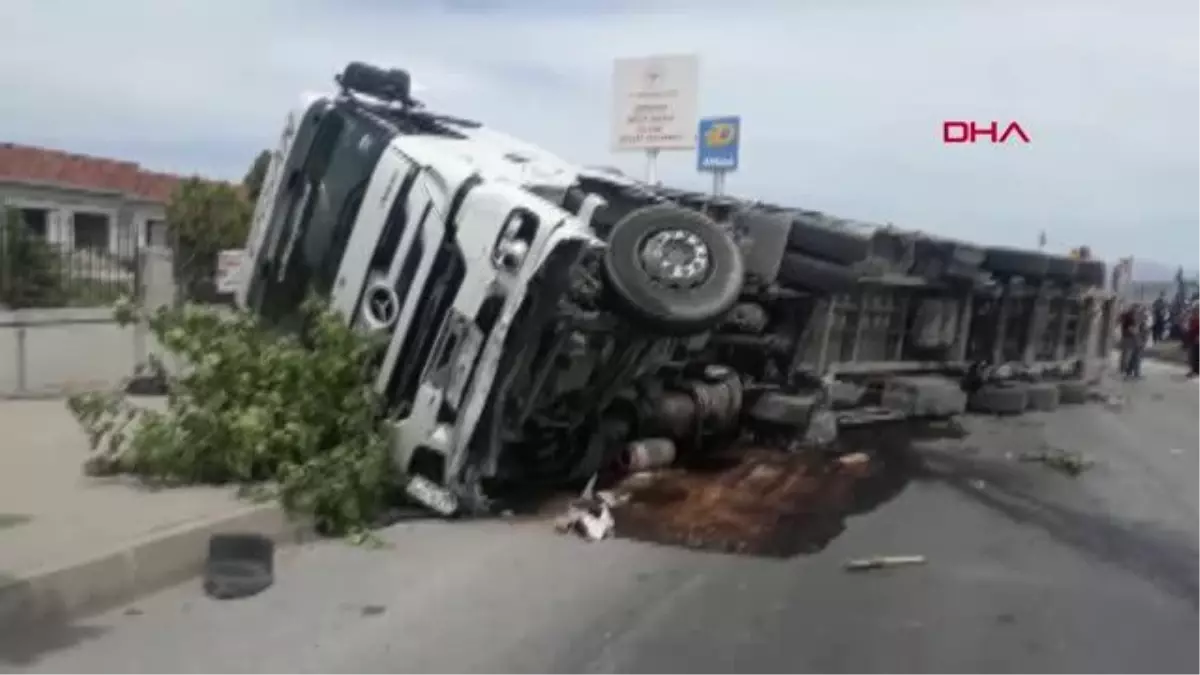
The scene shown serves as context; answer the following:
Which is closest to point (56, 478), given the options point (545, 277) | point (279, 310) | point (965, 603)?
point (279, 310)

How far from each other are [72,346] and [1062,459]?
924 cm

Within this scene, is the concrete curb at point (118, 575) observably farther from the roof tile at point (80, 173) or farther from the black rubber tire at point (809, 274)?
the roof tile at point (80, 173)

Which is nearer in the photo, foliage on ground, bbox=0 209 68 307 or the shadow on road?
the shadow on road

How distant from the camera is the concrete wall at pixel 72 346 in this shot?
38.1ft

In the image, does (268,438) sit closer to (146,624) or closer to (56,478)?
(56,478)

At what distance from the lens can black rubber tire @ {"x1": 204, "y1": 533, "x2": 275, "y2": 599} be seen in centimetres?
550

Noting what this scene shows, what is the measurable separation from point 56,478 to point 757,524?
4131 millimetres

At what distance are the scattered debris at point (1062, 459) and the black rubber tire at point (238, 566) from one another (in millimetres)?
6315

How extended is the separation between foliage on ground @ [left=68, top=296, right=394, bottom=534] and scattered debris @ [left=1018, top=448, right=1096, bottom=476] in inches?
213

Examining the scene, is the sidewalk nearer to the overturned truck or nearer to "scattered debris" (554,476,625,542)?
the overturned truck

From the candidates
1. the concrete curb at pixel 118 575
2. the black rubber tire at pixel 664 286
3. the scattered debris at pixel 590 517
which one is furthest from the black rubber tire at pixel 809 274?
the concrete curb at pixel 118 575

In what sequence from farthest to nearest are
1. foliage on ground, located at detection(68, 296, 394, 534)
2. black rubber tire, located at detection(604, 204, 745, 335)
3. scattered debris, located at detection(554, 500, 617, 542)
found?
black rubber tire, located at detection(604, 204, 745, 335)
foliage on ground, located at detection(68, 296, 394, 534)
scattered debris, located at detection(554, 500, 617, 542)

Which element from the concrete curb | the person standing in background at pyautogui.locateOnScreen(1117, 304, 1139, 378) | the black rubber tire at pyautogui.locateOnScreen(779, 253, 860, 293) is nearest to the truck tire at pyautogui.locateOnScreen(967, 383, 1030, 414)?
the black rubber tire at pyautogui.locateOnScreen(779, 253, 860, 293)

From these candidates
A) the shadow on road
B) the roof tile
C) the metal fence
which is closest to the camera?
the shadow on road
